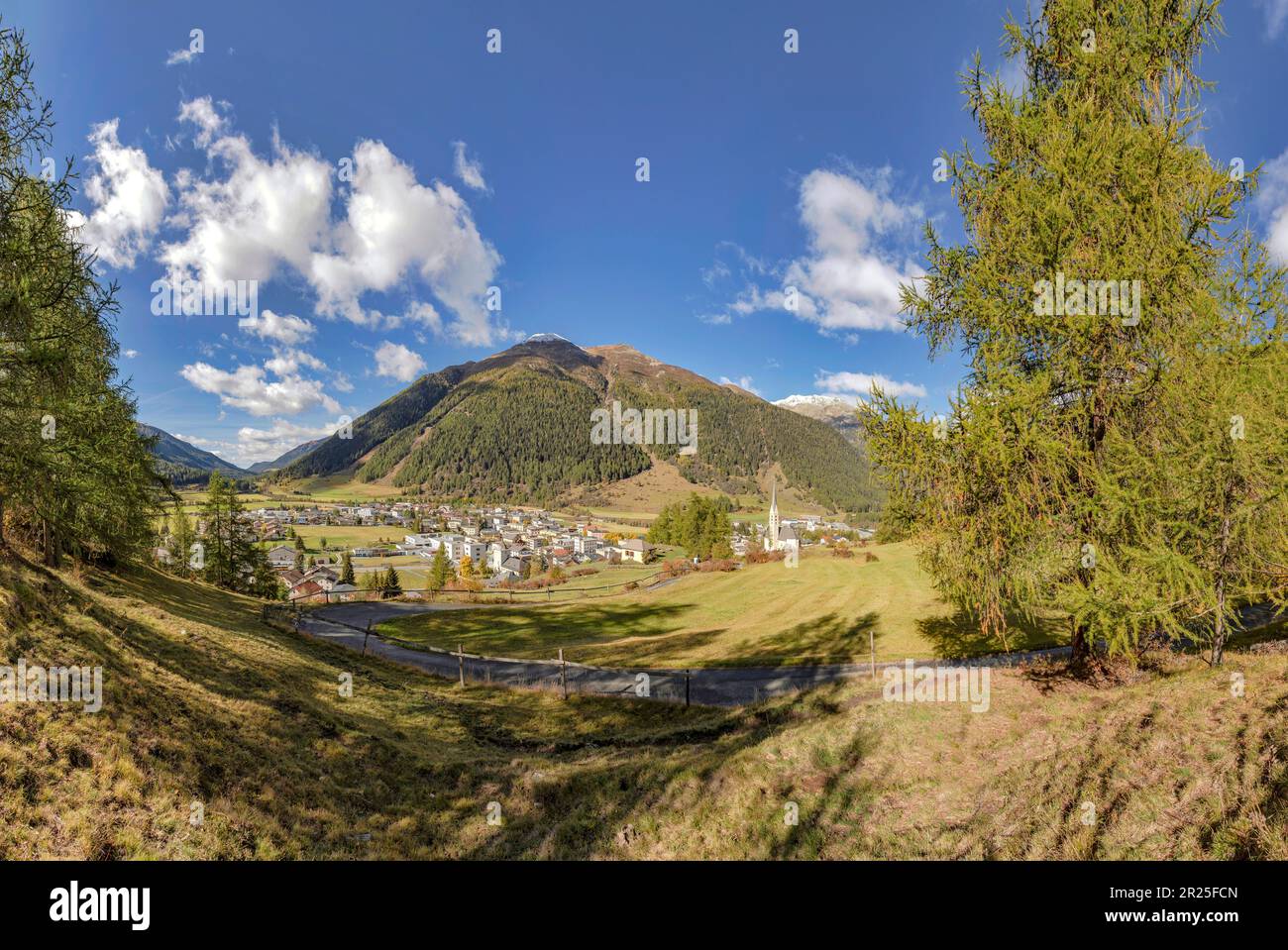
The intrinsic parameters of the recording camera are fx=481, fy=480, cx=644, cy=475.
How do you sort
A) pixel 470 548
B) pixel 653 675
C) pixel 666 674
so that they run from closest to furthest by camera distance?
pixel 653 675 < pixel 666 674 < pixel 470 548

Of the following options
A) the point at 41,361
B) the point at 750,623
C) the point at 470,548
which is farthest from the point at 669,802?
the point at 470,548

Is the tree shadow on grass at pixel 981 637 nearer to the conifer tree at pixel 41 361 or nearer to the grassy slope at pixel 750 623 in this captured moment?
the grassy slope at pixel 750 623

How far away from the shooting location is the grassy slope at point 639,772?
527 cm

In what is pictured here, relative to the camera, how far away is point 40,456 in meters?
10.8

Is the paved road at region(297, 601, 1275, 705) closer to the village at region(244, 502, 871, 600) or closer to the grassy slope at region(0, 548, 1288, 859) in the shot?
the grassy slope at region(0, 548, 1288, 859)

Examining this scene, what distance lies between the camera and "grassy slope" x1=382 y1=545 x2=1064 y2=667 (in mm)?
20375

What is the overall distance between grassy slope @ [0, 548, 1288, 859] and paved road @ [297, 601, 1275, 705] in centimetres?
351

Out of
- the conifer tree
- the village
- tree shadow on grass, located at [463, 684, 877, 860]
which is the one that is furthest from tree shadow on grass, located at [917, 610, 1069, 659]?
the village

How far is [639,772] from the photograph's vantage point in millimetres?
9047

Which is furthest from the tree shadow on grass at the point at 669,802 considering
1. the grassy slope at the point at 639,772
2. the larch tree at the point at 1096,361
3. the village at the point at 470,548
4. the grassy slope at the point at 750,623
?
the village at the point at 470,548

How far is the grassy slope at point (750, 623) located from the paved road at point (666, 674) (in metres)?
1.39

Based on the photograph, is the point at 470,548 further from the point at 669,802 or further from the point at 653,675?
the point at 669,802

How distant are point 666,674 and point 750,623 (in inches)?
411

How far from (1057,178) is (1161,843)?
10.6 m
